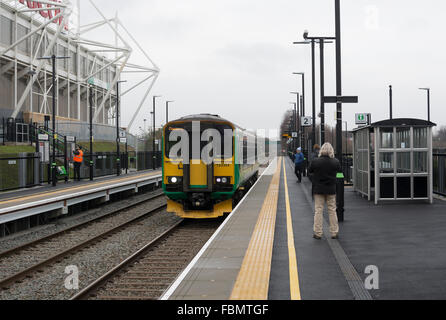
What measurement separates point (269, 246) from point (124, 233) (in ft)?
21.3

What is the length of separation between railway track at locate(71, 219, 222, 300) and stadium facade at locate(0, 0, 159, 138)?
24.1m

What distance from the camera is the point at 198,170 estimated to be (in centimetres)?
1527

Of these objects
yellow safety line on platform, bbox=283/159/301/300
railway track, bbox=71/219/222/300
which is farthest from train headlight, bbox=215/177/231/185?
yellow safety line on platform, bbox=283/159/301/300

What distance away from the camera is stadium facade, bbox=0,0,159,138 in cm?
4534

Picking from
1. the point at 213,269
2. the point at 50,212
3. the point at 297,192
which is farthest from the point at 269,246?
the point at 297,192

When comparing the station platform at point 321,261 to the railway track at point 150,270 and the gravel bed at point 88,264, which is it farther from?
the gravel bed at point 88,264

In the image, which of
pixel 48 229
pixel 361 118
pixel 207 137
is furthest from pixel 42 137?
pixel 361 118

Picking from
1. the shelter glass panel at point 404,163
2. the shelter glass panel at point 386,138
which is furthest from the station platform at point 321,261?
the shelter glass panel at point 386,138

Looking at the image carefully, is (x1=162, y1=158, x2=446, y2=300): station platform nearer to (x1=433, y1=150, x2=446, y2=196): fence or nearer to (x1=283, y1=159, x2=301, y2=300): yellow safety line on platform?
(x1=283, y1=159, x2=301, y2=300): yellow safety line on platform

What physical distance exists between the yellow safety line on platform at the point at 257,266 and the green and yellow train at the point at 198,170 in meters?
2.90

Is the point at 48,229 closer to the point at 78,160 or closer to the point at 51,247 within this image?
the point at 51,247

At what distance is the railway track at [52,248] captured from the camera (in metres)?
9.78

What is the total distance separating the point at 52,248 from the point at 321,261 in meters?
7.27

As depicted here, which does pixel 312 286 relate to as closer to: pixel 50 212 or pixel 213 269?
pixel 213 269
